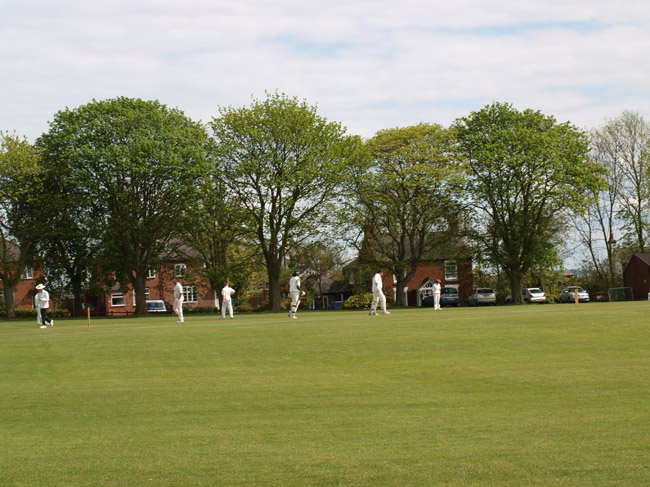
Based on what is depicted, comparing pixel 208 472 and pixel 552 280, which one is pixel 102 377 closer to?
pixel 208 472

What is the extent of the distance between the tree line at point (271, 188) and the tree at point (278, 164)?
12cm

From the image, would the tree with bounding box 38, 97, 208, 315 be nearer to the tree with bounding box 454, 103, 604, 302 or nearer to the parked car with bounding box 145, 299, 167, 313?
the tree with bounding box 454, 103, 604, 302

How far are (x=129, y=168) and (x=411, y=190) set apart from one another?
84.7ft

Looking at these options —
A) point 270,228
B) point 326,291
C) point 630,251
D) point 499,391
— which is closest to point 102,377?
point 499,391

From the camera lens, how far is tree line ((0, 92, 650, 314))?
58.4 m

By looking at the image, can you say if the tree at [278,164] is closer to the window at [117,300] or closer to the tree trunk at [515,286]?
the tree trunk at [515,286]

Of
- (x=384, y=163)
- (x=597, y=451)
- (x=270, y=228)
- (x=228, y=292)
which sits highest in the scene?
(x=384, y=163)

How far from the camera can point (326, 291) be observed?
115m

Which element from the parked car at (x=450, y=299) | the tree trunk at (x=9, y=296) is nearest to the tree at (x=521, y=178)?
the parked car at (x=450, y=299)

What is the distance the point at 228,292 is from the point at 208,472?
28.5 meters

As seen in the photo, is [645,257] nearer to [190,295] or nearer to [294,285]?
[190,295]

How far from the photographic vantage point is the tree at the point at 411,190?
67125 mm

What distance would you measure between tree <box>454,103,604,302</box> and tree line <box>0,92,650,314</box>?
13 centimetres

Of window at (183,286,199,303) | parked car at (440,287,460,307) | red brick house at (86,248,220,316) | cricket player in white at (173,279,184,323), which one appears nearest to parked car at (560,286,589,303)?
parked car at (440,287,460,307)
